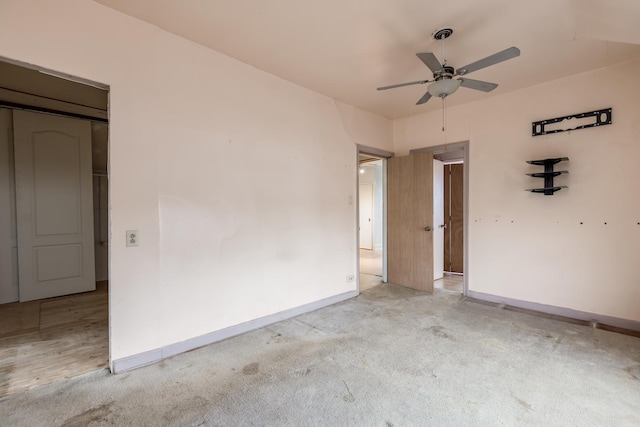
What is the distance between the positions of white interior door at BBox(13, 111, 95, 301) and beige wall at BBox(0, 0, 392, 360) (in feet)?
9.27

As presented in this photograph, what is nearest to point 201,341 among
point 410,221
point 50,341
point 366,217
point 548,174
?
point 50,341

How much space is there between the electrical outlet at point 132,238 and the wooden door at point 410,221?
3.65 metres

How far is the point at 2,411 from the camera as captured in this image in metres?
1.83

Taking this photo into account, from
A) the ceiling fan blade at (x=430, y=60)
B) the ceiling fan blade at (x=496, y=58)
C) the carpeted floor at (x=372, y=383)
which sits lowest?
the carpeted floor at (x=372, y=383)

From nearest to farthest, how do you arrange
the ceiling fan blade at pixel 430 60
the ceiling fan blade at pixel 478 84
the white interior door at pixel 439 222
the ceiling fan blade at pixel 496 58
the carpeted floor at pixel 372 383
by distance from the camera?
the carpeted floor at pixel 372 383
the ceiling fan blade at pixel 496 58
the ceiling fan blade at pixel 430 60
the ceiling fan blade at pixel 478 84
the white interior door at pixel 439 222

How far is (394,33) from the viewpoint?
250cm

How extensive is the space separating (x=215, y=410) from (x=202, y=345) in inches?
37.8

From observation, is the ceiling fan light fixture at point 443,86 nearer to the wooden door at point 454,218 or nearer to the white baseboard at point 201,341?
the white baseboard at point 201,341

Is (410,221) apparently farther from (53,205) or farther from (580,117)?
(53,205)

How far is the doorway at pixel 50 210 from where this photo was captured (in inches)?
125

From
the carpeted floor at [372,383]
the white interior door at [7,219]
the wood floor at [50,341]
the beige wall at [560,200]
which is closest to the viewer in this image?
the carpeted floor at [372,383]

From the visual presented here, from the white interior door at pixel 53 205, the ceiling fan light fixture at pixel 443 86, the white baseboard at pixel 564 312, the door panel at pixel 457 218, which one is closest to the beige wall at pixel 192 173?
the ceiling fan light fixture at pixel 443 86

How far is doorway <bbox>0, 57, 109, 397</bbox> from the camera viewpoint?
317 centimetres

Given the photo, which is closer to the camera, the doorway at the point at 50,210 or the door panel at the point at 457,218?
the doorway at the point at 50,210
